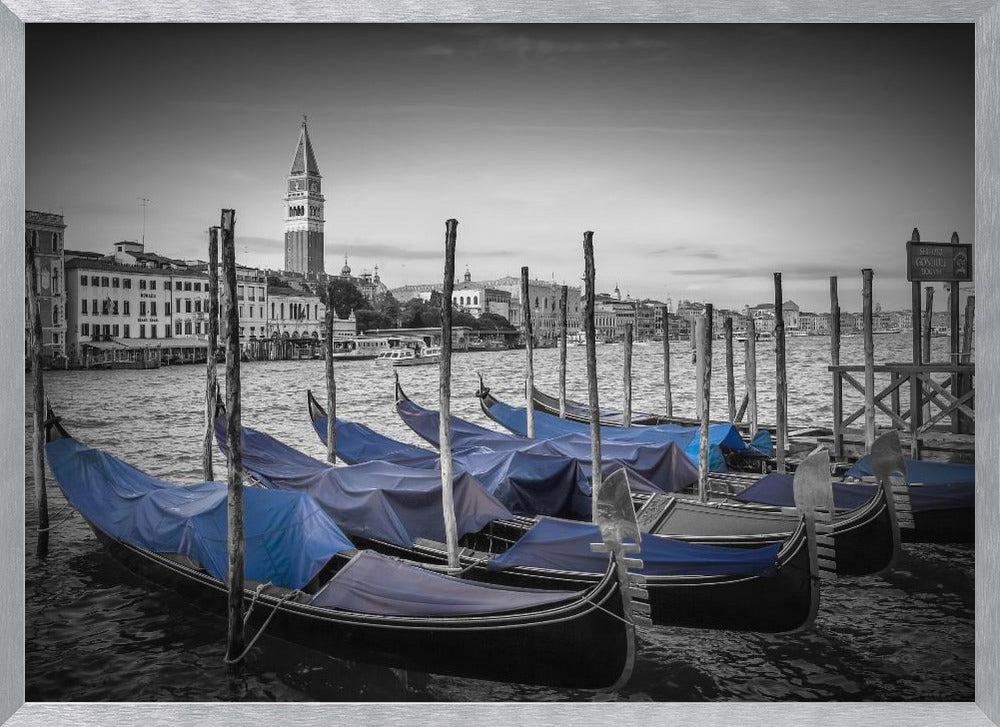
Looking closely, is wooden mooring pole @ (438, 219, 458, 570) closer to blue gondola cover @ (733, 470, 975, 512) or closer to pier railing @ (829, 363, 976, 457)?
blue gondola cover @ (733, 470, 975, 512)

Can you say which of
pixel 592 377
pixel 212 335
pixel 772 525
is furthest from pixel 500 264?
pixel 772 525

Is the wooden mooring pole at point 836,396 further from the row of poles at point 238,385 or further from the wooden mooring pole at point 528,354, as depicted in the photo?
the wooden mooring pole at point 528,354

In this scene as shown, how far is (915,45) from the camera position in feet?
7.46

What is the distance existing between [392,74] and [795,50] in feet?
4.00

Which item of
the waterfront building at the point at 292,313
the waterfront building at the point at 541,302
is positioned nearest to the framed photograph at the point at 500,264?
the waterfront building at the point at 541,302

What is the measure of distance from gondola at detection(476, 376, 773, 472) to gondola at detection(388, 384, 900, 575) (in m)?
0.94

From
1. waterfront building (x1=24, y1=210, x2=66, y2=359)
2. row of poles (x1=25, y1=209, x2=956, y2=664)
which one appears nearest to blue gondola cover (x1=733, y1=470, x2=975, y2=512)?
row of poles (x1=25, y1=209, x2=956, y2=664)

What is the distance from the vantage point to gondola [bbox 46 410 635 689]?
208 centimetres

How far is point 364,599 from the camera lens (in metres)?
2.32

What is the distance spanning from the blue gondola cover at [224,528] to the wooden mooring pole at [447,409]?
1.59 feet

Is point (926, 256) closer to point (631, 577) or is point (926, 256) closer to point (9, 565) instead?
point (631, 577)

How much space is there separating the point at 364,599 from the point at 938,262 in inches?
82.6

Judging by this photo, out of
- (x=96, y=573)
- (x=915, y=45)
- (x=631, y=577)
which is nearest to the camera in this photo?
(x=631, y=577)

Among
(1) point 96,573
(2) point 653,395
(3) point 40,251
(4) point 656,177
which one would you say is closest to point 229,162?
(3) point 40,251
